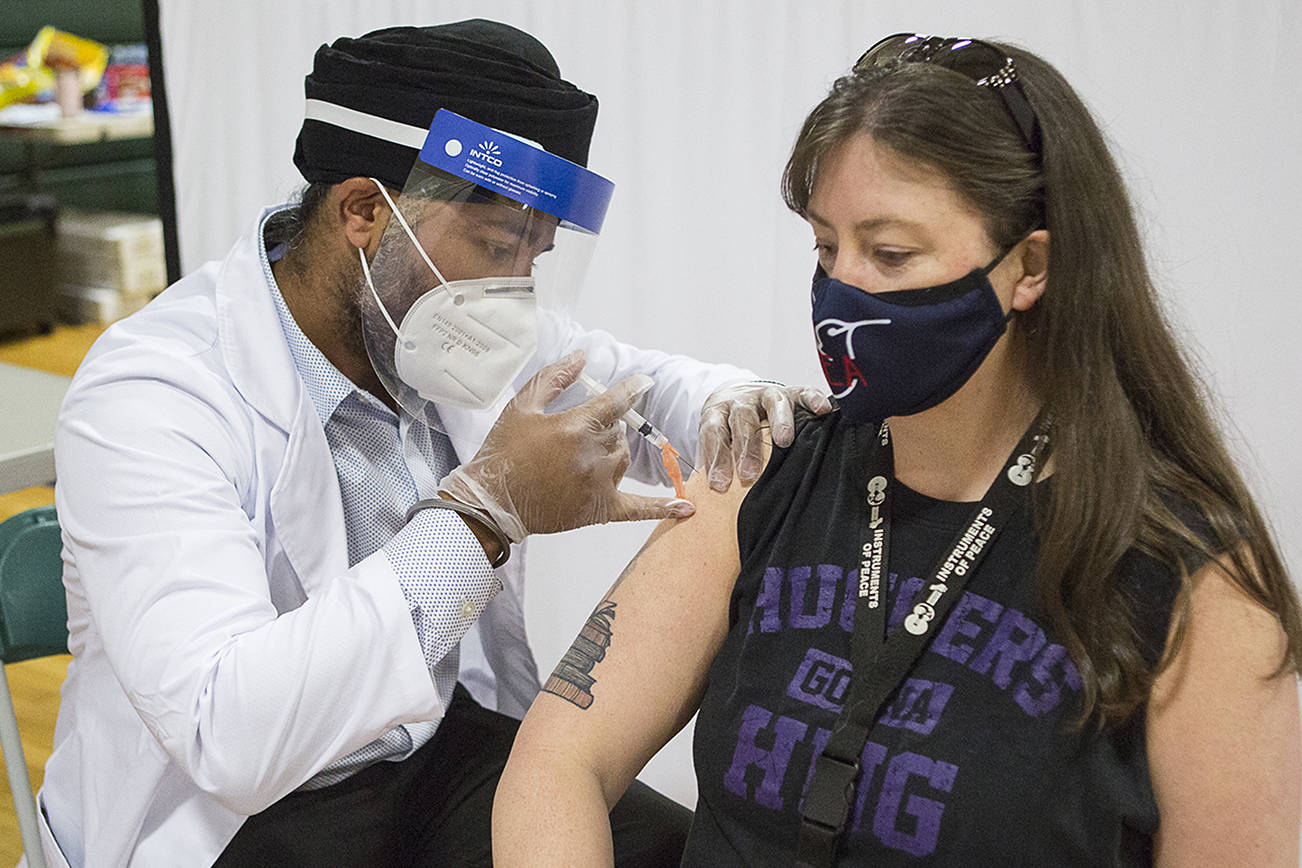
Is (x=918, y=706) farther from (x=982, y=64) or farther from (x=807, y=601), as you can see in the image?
(x=982, y=64)

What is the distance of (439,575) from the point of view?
1334 millimetres

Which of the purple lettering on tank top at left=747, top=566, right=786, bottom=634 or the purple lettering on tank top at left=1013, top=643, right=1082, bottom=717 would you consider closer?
the purple lettering on tank top at left=1013, top=643, right=1082, bottom=717

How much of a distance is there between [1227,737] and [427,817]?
1007 millimetres

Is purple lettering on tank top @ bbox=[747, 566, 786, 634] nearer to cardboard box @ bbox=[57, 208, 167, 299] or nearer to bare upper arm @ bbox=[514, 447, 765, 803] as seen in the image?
bare upper arm @ bbox=[514, 447, 765, 803]

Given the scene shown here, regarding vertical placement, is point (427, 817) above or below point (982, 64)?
below

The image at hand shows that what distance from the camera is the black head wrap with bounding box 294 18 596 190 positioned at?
1434 mm

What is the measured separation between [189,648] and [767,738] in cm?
60

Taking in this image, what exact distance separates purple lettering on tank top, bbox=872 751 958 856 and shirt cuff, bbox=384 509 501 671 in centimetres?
50

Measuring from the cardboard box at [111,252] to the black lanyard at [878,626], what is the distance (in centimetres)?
479

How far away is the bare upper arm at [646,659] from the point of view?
1336 mm

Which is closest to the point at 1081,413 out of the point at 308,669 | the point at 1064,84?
the point at 1064,84

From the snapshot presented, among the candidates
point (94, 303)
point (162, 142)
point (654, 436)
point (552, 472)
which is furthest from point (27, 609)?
point (94, 303)

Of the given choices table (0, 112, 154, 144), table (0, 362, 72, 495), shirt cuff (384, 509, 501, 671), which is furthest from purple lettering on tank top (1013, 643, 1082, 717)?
table (0, 112, 154, 144)

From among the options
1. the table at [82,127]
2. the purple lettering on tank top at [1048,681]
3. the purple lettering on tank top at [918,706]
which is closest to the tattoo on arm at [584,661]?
the purple lettering on tank top at [918,706]
